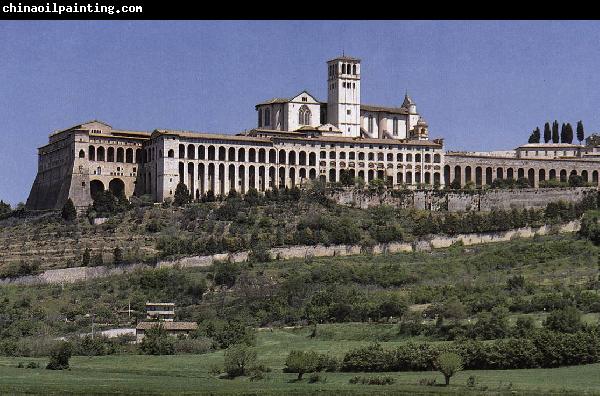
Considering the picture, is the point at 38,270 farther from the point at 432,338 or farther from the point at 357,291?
the point at 432,338

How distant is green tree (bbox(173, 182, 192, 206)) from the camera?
71.4m

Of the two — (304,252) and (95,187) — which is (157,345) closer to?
(304,252)

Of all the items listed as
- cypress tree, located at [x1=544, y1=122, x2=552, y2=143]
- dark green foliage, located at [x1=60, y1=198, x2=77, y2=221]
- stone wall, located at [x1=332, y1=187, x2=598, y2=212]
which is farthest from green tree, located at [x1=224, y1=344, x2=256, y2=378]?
cypress tree, located at [x1=544, y1=122, x2=552, y2=143]

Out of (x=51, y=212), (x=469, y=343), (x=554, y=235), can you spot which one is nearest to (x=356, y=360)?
(x=469, y=343)

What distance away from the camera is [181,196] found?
71.5 meters

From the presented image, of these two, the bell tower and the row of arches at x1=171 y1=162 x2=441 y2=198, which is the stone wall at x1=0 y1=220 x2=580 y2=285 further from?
the bell tower

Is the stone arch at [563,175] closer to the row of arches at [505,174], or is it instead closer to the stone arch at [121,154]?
the row of arches at [505,174]

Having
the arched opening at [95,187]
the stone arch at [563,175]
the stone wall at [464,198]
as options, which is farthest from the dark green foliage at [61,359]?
the stone arch at [563,175]

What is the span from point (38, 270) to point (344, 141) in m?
27.3

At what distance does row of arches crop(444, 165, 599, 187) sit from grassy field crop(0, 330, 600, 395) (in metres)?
41.1

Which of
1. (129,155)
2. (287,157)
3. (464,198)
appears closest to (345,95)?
(287,157)

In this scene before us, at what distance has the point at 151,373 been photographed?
3978 centimetres

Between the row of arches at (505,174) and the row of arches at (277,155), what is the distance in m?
2.90

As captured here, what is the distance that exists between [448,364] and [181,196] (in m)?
37.6
